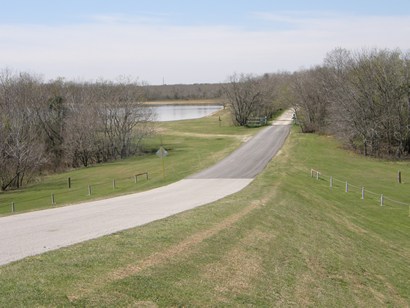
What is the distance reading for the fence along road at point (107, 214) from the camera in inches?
561

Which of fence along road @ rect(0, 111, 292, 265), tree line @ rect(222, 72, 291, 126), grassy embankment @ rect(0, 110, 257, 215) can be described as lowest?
grassy embankment @ rect(0, 110, 257, 215)

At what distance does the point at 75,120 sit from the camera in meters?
57.0

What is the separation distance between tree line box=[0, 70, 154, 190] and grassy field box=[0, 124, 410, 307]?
112 feet

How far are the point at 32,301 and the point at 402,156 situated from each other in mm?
50766

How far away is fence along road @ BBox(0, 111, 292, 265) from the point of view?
14258mm

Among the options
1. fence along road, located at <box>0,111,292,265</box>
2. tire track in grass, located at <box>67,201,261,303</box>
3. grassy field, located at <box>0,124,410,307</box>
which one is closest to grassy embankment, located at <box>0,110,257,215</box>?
fence along road, located at <box>0,111,292,265</box>

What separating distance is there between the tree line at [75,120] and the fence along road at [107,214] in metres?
23.4

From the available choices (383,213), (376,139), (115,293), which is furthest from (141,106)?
(115,293)

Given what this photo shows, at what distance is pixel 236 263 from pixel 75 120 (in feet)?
155

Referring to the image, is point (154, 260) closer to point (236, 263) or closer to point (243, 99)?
point (236, 263)

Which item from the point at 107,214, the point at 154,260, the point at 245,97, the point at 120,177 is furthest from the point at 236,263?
the point at 245,97

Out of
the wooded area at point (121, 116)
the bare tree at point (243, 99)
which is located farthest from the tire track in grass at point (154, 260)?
the bare tree at point (243, 99)

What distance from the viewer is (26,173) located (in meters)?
47.7

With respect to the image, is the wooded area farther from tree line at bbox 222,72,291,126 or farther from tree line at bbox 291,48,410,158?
tree line at bbox 222,72,291,126
